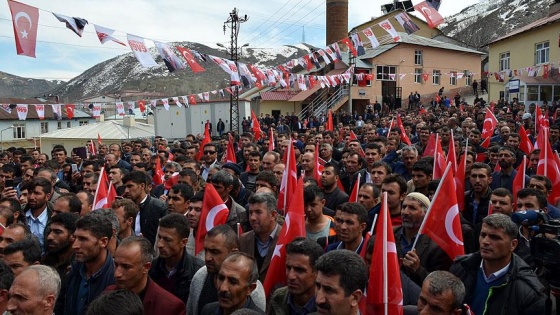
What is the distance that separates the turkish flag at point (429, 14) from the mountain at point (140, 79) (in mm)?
92437

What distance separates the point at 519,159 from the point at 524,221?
19.1 ft

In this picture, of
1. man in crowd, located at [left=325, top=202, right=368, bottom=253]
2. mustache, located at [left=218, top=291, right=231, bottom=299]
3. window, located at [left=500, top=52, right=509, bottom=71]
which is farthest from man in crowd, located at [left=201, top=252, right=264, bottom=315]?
window, located at [left=500, top=52, right=509, bottom=71]

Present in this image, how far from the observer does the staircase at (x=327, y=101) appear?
132ft

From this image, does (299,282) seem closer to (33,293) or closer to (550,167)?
(33,293)

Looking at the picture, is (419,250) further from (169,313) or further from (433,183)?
(169,313)

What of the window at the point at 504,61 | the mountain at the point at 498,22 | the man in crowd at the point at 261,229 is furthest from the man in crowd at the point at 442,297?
the mountain at the point at 498,22

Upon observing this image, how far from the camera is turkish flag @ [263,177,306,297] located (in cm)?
430

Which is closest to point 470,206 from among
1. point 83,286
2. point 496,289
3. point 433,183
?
point 433,183

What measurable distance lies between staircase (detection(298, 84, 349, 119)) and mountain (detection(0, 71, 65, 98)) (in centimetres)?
11580

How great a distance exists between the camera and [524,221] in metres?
3.50

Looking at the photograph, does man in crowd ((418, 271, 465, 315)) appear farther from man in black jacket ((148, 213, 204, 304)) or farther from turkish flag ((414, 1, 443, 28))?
turkish flag ((414, 1, 443, 28))

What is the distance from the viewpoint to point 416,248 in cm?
457

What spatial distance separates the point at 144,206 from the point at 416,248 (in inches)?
129

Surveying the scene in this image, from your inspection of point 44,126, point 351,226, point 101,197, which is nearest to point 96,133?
point 44,126
